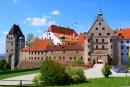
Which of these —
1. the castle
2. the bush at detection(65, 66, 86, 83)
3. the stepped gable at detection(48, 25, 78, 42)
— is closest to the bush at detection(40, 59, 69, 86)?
the bush at detection(65, 66, 86, 83)

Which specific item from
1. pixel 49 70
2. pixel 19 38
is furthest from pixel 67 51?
pixel 49 70

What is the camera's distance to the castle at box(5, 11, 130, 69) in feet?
194

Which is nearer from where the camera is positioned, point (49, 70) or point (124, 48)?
point (49, 70)

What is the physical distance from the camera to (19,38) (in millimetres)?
83188

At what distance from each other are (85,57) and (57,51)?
11.1 meters

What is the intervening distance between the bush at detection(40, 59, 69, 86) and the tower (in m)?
52.9

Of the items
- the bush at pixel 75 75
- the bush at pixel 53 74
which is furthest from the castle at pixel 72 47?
the bush at pixel 53 74

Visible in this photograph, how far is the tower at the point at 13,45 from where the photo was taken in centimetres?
8111

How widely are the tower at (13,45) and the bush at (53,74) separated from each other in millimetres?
52890

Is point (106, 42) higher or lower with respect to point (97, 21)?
lower

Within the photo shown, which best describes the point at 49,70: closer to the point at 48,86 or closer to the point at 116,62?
the point at 48,86

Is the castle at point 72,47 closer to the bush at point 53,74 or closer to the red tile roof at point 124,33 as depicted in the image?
the red tile roof at point 124,33

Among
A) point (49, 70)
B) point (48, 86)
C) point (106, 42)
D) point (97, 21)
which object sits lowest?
point (48, 86)

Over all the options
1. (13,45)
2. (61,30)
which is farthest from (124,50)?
(13,45)
